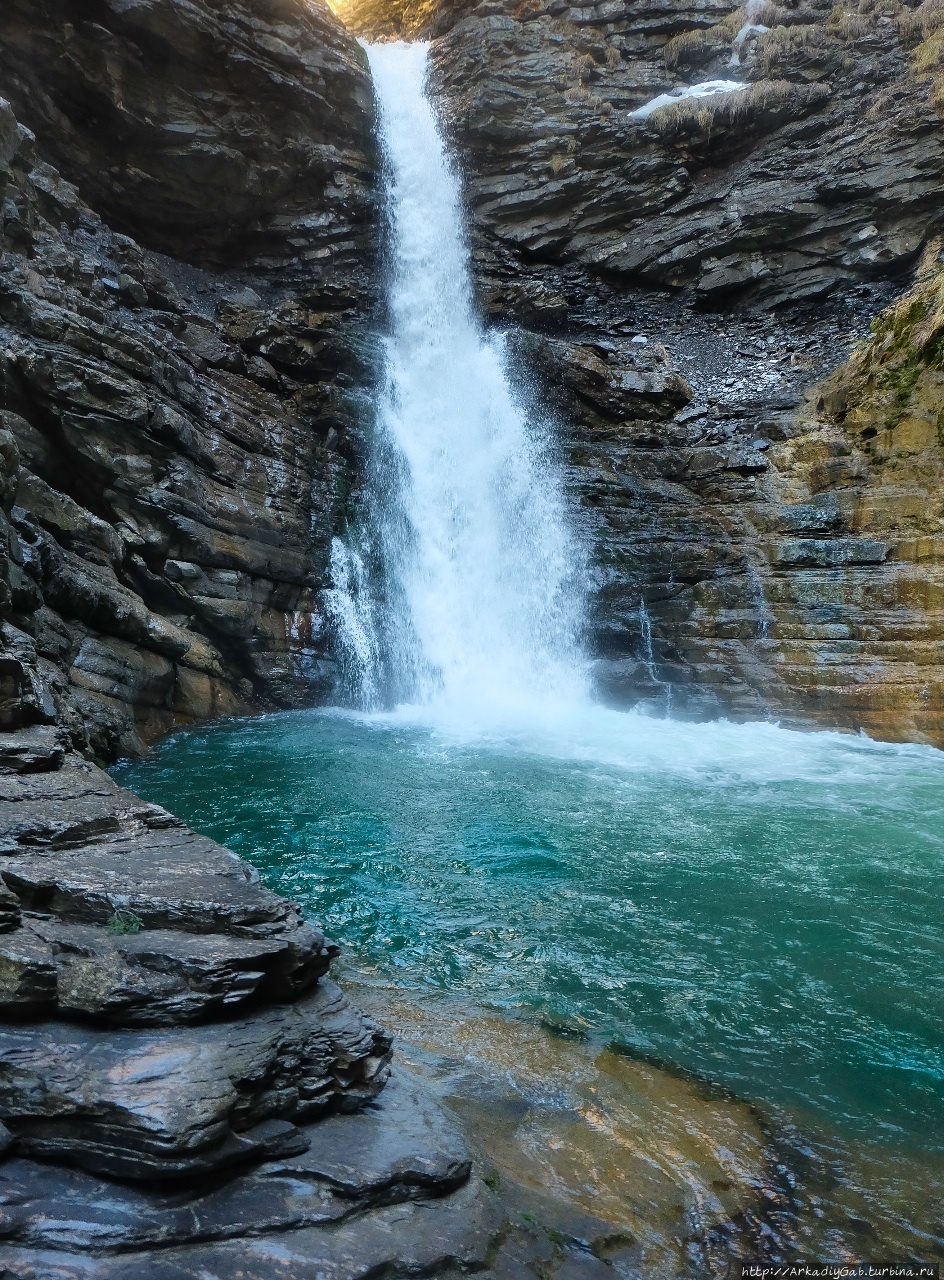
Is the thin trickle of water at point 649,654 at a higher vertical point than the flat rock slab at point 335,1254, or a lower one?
higher

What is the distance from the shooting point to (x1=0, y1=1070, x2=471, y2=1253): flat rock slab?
2.48m

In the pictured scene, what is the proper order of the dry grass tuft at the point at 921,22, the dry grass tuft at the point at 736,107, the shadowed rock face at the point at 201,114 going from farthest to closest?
the dry grass tuft at the point at 736,107 → the dry grass tuft at the point at 921,22 → the shadowed rock face at the point at 201,114

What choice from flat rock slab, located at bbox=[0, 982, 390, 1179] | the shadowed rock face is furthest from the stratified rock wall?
flat rock slab, located at bbox=[0, 982, 390, 1179]

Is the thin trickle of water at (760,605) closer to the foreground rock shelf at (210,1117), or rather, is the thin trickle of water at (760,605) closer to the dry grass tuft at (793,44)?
the foreground rock shelf at (210,1117)

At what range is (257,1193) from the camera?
2.76 metres

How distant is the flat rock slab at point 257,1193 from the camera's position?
2.48 m

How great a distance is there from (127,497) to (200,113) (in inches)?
573

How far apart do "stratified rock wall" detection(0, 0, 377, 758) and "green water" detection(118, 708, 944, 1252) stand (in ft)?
8.73

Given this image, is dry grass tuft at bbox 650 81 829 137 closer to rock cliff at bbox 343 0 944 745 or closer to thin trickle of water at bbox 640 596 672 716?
rock cliff at bbox 343 0 944 745

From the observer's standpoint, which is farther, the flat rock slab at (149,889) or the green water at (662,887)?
the green water at (662,887)

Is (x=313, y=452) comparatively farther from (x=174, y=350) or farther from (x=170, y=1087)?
(x=170, y=1087)

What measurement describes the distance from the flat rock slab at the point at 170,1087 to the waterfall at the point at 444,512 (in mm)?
13361

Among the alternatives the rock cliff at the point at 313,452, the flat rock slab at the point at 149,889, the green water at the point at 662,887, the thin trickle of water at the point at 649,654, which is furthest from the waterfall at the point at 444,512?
the flat rock slab at the point at 149,889

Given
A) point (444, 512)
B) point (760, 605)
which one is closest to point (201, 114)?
point (444, 512)
